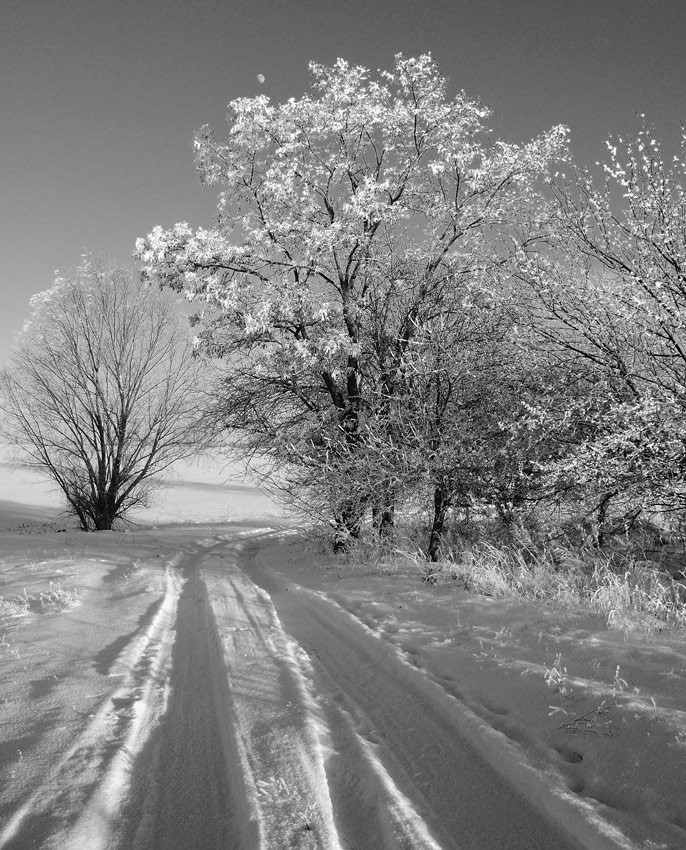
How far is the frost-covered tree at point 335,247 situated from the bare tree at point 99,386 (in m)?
5.73

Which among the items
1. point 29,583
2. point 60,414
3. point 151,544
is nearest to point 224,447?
point 151,544

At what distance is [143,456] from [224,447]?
260 inches

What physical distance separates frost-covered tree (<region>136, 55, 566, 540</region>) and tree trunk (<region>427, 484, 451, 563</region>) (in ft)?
3.37

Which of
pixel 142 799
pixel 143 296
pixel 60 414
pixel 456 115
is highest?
pixel 456 115

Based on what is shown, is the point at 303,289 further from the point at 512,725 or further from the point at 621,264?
the point at 512,725

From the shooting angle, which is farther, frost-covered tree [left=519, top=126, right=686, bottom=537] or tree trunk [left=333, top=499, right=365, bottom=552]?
tree trunk [left=333, top=499, right=365, bottom=552]

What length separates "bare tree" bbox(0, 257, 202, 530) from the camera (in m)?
17.6

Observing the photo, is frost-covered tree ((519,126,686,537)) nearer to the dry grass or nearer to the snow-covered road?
the dry grass

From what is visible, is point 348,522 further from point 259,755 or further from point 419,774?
point 419,774

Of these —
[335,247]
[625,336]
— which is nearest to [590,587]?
[625,336]

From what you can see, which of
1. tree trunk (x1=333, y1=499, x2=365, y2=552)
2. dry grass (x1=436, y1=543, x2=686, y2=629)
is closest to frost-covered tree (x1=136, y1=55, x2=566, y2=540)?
tree trunk (x1=333, y1=499, x2=365, y2=552)

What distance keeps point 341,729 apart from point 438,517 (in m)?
7.45

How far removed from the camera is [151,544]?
15531 mm

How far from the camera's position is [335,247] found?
11875 millimetres
